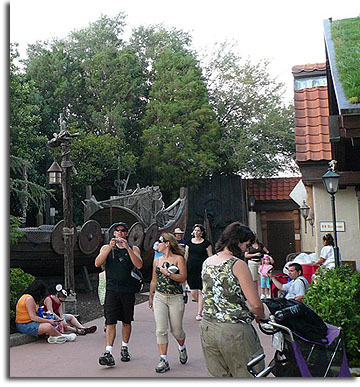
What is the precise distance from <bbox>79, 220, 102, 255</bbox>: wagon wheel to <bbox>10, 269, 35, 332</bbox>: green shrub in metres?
1.57

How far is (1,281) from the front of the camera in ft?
12.0

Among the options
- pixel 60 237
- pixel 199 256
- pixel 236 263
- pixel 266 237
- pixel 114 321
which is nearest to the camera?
pixel 236 263

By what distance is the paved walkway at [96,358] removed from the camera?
3.26 metres

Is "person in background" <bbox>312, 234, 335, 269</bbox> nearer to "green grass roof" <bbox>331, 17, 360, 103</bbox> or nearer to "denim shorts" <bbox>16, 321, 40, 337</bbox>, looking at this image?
"green grass roof" <bbox>331, 17, 360, 103</bbox>

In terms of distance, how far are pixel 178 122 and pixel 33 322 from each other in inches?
113

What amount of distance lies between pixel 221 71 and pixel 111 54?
4.62 feet

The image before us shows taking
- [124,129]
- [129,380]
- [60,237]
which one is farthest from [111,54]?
[129,380]

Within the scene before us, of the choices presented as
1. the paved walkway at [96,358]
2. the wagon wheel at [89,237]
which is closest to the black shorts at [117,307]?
the paved walkway at [96,358]

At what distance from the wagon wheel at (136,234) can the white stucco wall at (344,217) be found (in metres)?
2.93

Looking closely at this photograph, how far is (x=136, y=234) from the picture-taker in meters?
7.75

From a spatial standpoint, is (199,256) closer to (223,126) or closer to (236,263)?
(223,126)

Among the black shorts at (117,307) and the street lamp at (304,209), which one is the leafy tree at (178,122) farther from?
the black shorts at (117,307)

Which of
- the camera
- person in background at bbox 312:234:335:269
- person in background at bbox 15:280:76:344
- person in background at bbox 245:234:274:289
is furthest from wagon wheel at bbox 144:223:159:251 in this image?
the camera

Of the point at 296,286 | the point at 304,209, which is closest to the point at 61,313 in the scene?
the point at 296,286
